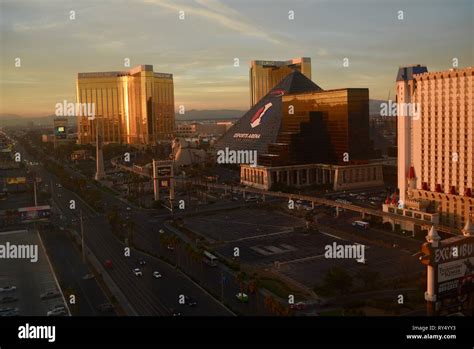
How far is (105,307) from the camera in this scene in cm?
711

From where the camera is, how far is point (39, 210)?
12992mm

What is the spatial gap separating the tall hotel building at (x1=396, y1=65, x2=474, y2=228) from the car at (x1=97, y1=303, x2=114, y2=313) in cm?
804

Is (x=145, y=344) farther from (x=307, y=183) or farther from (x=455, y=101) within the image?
(x=307, y=183)

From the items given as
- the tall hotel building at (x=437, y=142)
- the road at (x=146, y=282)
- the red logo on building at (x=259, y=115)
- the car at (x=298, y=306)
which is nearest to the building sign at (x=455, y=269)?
the car at (x=298, y=306)

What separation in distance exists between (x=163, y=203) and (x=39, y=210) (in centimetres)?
462

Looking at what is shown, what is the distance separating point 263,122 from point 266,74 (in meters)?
11.8

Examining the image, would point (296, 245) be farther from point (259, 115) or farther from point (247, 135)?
point (259, 115)

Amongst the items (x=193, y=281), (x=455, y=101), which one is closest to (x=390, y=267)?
(x=193, y=281)

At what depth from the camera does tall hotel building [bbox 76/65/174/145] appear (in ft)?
113

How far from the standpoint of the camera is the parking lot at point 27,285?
7043mm

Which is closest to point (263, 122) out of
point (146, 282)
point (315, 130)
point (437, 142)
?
point (315, 130)

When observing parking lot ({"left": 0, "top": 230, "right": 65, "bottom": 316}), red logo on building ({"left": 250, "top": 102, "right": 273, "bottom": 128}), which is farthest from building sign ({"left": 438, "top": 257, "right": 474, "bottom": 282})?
red logo on building ({"left": 250, "top": 102, "right": 273, "bottom": 128})

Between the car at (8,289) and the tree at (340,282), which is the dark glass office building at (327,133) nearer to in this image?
the tree at (340,282)

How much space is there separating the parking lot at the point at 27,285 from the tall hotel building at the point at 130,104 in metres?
25.4
